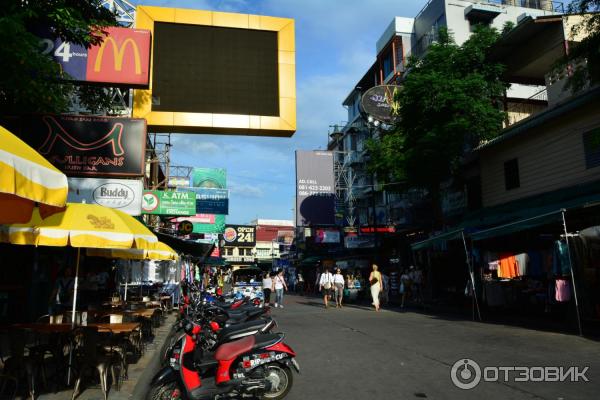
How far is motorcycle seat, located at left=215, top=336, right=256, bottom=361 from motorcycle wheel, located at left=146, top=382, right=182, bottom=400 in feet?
2.43

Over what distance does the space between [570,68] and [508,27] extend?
5.04 meters

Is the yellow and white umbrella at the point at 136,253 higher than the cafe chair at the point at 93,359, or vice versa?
the yellow and white umbrella at the point at 136,253

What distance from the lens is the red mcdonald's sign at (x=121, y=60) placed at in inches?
472

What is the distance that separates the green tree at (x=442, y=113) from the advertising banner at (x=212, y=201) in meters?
13.6

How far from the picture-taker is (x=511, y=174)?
1950 cm

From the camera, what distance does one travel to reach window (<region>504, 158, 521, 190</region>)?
19078mm

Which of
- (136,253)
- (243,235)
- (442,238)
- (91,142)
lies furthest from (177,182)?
(243,235)

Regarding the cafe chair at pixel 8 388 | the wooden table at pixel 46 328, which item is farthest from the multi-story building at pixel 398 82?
the cafe chair at pixel 8 388

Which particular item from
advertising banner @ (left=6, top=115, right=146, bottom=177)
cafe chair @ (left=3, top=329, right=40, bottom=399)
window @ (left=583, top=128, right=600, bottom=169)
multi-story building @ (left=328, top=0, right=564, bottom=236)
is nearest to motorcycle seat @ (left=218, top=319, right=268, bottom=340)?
cafe chair @ (left=3, top=329, right=40, bottom=399)

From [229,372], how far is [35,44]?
6429mm

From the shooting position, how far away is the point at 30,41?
769 cm

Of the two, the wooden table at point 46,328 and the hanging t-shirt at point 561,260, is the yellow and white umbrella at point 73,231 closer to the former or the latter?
the wooden table at point 46,328

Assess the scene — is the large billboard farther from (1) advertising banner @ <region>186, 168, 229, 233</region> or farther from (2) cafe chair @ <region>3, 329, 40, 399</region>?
(2) cafe chair @ <region>3, 329, 40, 399</region>

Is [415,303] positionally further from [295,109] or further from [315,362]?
[315,362]
